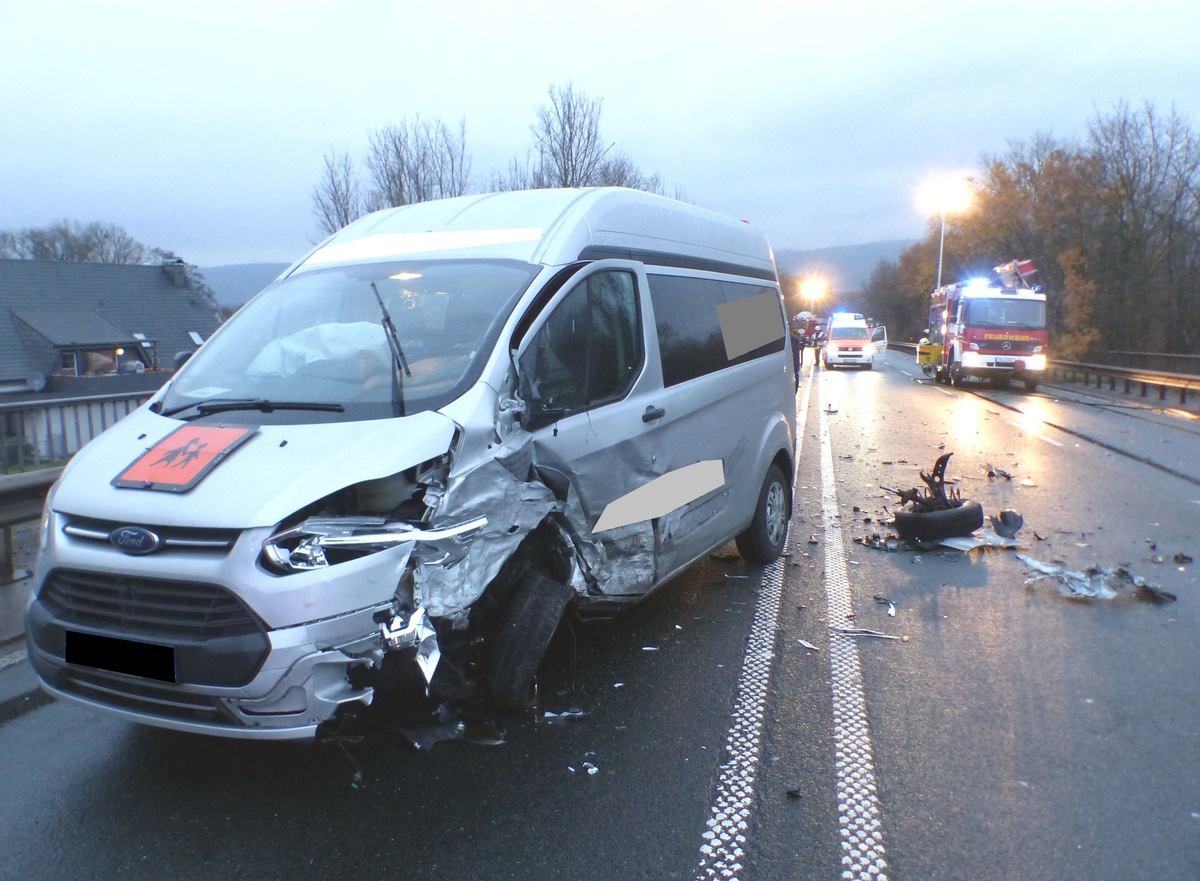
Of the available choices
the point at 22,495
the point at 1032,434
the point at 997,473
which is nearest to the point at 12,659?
the point at 22,495

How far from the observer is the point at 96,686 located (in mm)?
3295

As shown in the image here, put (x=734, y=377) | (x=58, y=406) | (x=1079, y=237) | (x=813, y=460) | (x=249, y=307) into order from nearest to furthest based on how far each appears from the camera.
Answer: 1. (x=249, y=307)
2. (x=734, y=377)
3. (x=58, y=406)
4. (x=813, y=460)
5. (x=1079, y=237)

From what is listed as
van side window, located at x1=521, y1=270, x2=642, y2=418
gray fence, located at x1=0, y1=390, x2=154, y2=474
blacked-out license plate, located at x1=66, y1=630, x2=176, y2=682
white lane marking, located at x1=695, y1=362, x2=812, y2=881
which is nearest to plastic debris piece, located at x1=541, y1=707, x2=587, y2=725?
white lane marking, located at x1=695, y1=362, x2=812, y2=881

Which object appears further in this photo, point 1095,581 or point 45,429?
point 45,429

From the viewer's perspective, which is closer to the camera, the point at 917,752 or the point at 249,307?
the point at 917,752

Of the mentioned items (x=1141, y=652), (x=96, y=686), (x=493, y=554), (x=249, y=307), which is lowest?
(x=1141, y=652)

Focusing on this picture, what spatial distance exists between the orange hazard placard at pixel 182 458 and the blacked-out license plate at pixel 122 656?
55cm

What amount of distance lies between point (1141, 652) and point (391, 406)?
4168mm

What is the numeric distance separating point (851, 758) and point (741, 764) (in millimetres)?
464

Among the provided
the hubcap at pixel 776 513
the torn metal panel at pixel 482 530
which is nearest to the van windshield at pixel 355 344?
the torn metal panel at pixel 482 530

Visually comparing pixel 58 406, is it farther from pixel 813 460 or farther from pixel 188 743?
pixel 813 460

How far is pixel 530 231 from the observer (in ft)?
14.9

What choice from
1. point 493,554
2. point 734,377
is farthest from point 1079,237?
point 493,554

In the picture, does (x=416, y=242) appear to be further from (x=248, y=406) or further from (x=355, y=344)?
(x=248, y=406)
